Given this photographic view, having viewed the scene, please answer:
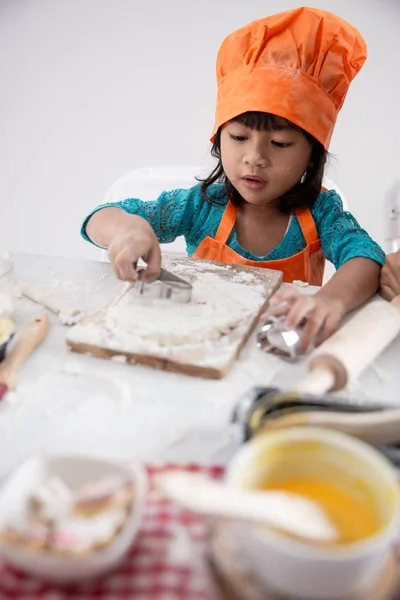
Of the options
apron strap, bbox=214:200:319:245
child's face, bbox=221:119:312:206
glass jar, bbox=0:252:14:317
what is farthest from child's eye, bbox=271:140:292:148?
glass jar, bbox=0:252:14:317

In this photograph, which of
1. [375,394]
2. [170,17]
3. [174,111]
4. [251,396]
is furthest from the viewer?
[174,111]

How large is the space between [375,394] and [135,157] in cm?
193

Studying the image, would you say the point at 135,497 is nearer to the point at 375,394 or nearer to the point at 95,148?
the point at 375,394

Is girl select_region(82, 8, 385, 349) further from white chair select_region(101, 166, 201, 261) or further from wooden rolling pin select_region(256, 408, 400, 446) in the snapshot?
wooden rolling pin select_region(256, 408, 400, 446)

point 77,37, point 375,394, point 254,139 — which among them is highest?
point 77,37

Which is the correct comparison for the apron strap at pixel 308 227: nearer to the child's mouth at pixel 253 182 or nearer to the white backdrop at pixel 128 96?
the child's mouth at pixel 253 182

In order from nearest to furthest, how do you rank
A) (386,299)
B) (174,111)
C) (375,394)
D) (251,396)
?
(251,396) → (375,394) → (386,299) → (174,111)

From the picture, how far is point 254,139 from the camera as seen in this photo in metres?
1.07

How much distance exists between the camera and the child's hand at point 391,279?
969 millimetres

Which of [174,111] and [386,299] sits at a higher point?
[174,111]

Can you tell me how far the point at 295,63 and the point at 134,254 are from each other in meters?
0.50

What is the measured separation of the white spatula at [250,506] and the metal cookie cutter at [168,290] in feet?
1.58

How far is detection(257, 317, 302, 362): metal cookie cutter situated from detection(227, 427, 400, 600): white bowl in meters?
0.33

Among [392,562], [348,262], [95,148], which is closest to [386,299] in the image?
[348,262]
